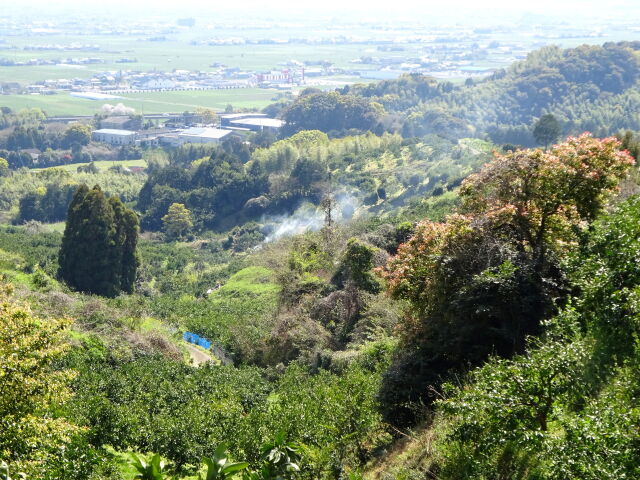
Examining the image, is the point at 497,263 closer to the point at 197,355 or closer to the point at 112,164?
the point at 197,355

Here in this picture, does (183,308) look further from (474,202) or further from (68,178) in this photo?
(68,178)

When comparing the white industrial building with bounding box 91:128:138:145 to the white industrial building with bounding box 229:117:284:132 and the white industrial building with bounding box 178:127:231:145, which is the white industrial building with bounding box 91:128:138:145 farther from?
the white industrial building with bounding box 229:117:284:132

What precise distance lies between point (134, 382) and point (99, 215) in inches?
799

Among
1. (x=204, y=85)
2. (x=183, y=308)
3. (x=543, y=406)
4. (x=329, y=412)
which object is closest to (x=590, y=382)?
(x=543, y=406)

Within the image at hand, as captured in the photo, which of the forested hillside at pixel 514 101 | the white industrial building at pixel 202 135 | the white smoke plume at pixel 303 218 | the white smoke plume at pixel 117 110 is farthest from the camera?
the white smoke plume at pixel 117 110

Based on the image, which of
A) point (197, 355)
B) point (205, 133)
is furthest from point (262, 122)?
point (197, 355)

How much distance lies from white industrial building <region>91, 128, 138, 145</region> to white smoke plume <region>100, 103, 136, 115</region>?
63.0ft

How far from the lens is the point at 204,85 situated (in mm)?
177750

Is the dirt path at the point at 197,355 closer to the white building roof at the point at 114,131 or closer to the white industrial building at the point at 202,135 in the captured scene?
the white industrial building at the point at 202,135

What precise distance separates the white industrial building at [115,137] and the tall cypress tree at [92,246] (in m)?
69.9

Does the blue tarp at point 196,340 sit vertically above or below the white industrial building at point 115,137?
above

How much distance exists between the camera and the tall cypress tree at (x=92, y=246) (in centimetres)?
3528

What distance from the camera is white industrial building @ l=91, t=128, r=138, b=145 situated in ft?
341

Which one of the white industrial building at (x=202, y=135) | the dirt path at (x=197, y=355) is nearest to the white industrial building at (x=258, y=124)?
the white industrial building at (x=202, y=135)
